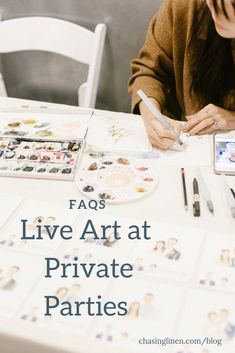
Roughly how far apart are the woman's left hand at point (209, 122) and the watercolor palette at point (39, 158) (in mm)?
264

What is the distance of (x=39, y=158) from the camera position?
947mm

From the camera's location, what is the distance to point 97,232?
0.76 m

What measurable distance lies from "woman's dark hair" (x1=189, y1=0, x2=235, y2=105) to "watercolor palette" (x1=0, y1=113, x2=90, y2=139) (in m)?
0.37

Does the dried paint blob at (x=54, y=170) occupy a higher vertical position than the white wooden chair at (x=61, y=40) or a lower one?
lower

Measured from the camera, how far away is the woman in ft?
3.69

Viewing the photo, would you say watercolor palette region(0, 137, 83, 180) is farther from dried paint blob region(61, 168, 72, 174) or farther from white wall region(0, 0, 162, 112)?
white wall region(0, 0, 162, 112)

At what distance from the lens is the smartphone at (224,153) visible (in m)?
0.92

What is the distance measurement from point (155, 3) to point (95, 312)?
44.9 inches

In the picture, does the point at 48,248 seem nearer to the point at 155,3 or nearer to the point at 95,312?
the point at 95,312

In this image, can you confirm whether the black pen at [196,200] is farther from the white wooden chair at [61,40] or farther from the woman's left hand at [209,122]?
the white wooden chair at [61,40]

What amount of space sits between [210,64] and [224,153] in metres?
0.37

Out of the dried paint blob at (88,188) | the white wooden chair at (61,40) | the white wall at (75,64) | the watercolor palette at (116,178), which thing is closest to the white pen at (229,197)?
the watercolor palette at (116,178)

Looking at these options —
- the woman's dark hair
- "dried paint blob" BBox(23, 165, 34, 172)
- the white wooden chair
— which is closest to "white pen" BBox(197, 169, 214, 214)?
"dried paint blob" BBox(23, 165, 34, 172)

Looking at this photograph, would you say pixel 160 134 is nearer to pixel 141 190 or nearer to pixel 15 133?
pixel 141 190
